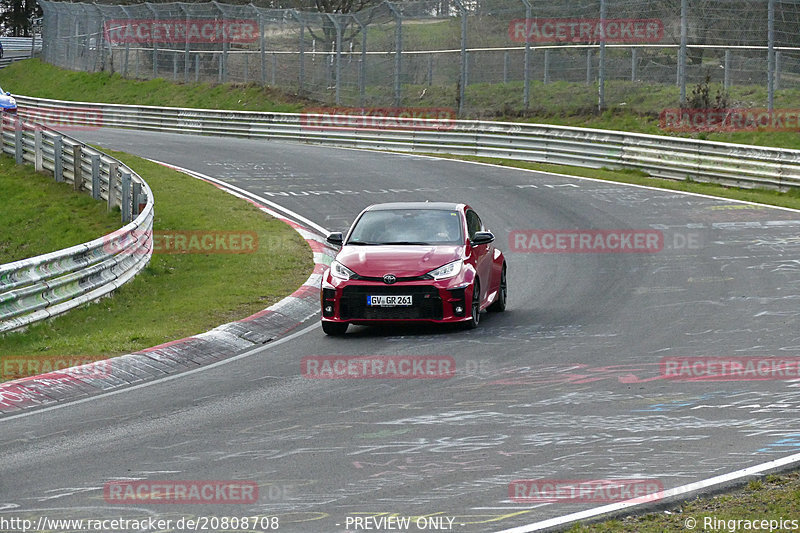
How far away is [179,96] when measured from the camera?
163ft

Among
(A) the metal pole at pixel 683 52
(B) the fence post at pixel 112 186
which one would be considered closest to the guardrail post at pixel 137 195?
(B) the fence post at pixel 112 186

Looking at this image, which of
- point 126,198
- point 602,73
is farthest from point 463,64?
point 126,198

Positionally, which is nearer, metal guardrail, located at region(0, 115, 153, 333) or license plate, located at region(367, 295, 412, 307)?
license plate, located at region(367, 295, 412, 307)

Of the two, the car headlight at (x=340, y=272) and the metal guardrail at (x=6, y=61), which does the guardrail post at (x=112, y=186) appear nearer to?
the car headlight at (x=340, y=272)

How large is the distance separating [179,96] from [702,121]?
85.0 ft

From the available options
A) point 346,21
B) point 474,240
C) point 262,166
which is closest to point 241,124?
point 346,21

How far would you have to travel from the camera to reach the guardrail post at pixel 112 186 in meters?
22.0

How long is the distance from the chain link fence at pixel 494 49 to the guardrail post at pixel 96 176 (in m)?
14.5

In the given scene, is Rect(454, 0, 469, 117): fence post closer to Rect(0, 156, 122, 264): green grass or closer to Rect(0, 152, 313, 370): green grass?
Rect(0, 152, 313, 370): green grass

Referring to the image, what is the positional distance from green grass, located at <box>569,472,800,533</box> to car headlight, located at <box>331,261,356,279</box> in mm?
6827

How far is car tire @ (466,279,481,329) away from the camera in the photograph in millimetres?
13438

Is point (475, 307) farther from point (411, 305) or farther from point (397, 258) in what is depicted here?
point (397, 258)

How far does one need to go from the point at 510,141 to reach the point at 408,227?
59.3 feet

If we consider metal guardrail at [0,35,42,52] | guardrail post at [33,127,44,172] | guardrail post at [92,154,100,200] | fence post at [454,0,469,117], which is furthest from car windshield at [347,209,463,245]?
metal guardrail at [0,35,42,52]
